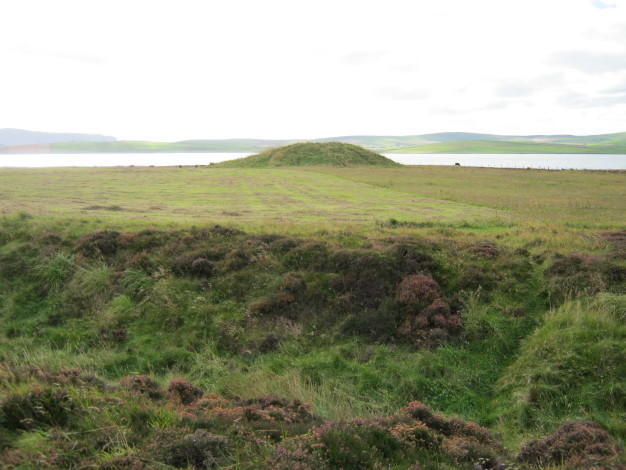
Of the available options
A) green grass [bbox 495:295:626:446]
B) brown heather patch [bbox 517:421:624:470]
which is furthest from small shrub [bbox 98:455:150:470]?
green grass [bbox 495:295:626:446]

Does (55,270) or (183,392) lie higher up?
(55,270)

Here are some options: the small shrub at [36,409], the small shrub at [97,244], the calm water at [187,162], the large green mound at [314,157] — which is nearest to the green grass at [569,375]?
the small shrub at [36,409]

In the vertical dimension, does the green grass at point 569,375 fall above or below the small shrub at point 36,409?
below

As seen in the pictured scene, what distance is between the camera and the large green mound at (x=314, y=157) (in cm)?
8831

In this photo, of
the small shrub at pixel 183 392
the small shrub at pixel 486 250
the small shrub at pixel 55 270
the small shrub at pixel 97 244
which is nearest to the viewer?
the small shrub at pixel 183 392

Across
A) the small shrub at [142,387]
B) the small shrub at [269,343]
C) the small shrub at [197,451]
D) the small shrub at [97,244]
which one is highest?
the small shrub at [97,244]

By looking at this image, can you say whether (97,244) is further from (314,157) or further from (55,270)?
(314,157)

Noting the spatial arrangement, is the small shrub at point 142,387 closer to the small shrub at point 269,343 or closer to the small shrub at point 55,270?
the small shrub at point 269,343

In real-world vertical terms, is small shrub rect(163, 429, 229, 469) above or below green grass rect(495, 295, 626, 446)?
above

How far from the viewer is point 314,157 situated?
9169 centimetres

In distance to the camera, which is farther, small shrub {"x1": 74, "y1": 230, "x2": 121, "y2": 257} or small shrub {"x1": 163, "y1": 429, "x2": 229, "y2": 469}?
small shrub {"x1": 74, "y1": 230, "x2": 121, "y2": 257}

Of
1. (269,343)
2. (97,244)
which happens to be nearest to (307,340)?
(269,343)

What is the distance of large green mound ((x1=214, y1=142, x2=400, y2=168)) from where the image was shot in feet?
290

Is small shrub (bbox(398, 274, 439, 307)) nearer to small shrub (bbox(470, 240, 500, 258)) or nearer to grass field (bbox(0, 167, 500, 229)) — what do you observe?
small shrub (bbox(470, 240, 500, 258))
